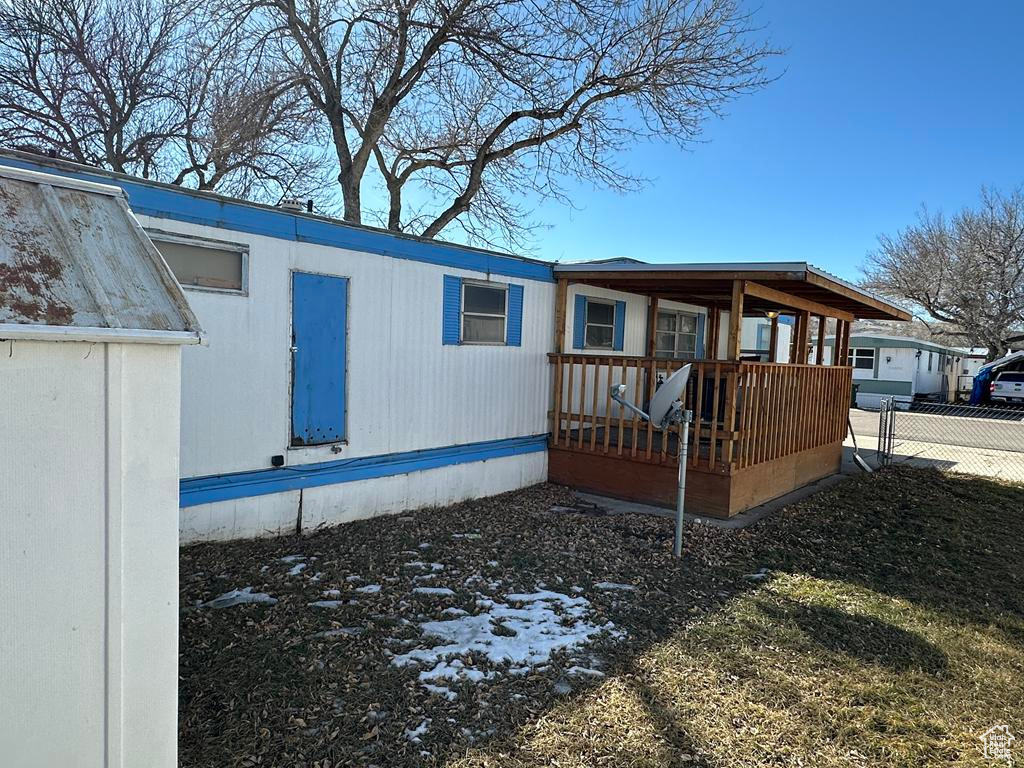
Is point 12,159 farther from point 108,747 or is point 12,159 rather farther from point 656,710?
Result: point 656,710

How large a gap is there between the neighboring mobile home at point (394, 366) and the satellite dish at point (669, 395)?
1356mm

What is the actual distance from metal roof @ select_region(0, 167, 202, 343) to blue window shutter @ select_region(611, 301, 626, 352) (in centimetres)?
738

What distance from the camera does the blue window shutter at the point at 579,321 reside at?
27.7 ft

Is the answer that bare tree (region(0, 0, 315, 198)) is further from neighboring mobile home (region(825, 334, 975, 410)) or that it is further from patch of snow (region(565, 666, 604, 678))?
neighboring mobile home (region(825, 334, 975, 410))

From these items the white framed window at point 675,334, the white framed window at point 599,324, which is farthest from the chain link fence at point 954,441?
the white framed window at point 599,324

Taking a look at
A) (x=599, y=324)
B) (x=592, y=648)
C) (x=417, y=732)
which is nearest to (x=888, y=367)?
(x=599, y=324)

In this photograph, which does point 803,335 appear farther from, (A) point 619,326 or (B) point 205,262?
(B) point 205,262

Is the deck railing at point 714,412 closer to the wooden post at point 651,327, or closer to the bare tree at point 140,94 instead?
the wooden post at point 651,327

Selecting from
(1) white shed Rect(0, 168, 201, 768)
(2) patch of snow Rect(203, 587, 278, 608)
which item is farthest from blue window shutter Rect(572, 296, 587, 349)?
(1) white shed Rect(0, 168, 201, 768)

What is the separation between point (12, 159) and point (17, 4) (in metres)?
12.7

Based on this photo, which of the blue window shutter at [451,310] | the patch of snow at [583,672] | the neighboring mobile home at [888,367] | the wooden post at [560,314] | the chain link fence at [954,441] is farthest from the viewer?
the neighboring mobile home at [888,367]

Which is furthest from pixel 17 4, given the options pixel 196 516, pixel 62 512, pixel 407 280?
pixel 62 512

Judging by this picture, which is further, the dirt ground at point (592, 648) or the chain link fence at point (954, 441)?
the chain link fence at point (954, 441)

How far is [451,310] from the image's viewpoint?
6676 millimetres
